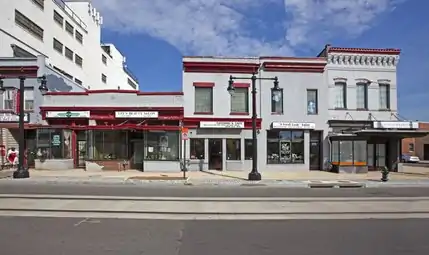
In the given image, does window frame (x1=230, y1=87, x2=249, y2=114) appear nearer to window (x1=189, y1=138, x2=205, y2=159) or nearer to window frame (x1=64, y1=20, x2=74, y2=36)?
window (x1=189, y1=138, x2=205, y2=159)

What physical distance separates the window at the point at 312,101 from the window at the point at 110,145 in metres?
13.4

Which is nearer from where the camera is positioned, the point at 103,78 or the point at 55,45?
the point at 55,45

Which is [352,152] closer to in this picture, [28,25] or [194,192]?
[194,192]

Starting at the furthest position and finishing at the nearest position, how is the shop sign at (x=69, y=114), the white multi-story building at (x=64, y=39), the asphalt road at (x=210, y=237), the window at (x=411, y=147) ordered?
the window at (x=411, y=147) → the white multi-story building at (x=64, y=39) → the shop sign at (x=69, y=114) → the asphalt road at (x=210, y=237)

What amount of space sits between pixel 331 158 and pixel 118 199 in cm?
2031

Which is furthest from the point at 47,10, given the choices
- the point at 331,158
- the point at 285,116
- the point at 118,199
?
the point at 118,199

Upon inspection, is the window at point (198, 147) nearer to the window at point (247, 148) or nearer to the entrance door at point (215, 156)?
the entrance door at point (215, 156)

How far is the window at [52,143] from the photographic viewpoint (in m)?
29.6

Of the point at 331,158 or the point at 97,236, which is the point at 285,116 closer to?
the point at 331,158

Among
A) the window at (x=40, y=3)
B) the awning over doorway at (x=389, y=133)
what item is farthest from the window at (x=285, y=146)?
the window at (x=40, y=3)

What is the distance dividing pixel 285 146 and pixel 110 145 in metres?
12.6

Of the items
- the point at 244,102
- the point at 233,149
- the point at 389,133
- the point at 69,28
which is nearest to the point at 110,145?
the point at 233,149

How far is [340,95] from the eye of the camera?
31859 millimetres

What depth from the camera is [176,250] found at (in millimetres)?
7211
